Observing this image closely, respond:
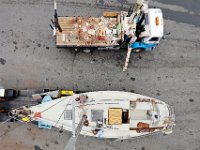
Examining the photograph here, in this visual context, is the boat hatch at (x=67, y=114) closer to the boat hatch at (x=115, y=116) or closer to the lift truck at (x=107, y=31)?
the boat hatch at (x=115, y=116)

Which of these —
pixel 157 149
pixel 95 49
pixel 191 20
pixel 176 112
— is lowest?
pixel 157 149

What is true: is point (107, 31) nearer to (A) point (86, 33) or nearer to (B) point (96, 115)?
A: (A) point (86, 33)

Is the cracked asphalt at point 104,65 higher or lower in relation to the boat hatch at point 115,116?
higher

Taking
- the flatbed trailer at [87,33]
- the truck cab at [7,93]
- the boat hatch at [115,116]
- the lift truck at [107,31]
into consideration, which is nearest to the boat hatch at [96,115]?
the boat hatch at [115,116]

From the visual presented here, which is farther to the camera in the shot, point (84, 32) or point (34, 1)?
point (34, 1)

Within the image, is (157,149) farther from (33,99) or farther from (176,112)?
(33,99)

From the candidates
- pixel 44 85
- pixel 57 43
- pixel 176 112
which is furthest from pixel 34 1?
pixel 176 112

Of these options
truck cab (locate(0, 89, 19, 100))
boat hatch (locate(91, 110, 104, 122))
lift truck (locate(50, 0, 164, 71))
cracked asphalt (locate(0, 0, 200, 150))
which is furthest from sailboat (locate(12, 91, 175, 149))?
lift truck (locate(50, 0, 164, 71))
